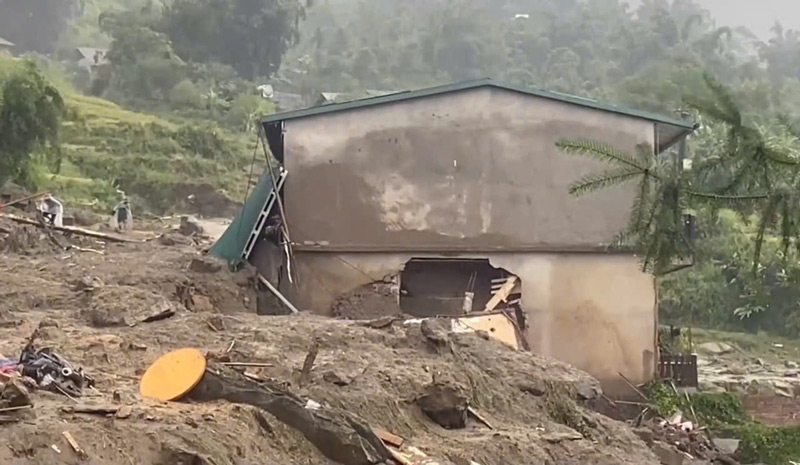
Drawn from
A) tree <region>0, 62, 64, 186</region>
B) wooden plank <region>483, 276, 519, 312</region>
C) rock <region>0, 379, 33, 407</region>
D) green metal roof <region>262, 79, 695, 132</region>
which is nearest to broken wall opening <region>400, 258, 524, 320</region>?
wooden plank <region>483, 276, 519, 312</region>

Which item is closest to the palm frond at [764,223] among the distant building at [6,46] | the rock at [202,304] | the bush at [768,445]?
the rock at [202,304]

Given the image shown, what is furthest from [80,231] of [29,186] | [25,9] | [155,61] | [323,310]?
[25,9]

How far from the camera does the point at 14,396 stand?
18.3 feet

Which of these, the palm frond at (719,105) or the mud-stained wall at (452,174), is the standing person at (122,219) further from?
the palm frond at (719,105)

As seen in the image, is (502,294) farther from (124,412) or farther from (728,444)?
(124,412)

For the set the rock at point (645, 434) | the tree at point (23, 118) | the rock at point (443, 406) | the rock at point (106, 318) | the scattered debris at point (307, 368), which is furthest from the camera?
the tree at point (23, 118)

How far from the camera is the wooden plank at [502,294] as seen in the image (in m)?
15.2

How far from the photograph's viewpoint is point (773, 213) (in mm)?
5242

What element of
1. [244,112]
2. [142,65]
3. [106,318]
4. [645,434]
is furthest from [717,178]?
[142,65]

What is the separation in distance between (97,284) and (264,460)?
6.54 meters

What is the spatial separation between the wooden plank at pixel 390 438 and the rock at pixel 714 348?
23.9 m

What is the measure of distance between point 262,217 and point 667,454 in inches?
304

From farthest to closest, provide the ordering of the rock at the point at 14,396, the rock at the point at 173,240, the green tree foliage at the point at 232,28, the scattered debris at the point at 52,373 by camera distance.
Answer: the green tree foliage at the point at 232,28, the rock at the point at 173,240, the scattered debris at the point at 52,373, the rock at the point at 14,396

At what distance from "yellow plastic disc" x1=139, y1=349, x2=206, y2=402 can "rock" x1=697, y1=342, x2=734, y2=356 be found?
24.7m
